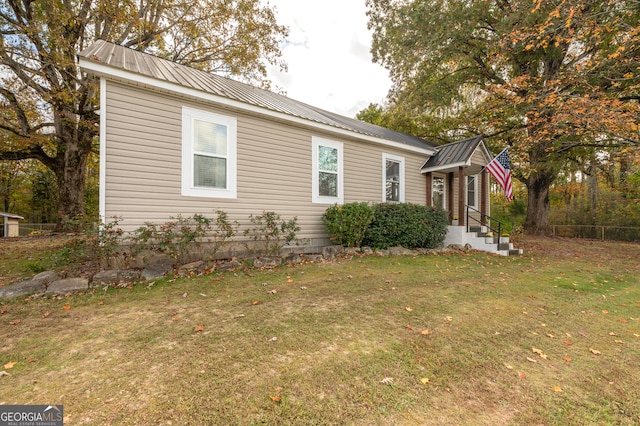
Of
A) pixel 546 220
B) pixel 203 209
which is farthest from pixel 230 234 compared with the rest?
pixel 546 220

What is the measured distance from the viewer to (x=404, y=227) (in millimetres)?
8719

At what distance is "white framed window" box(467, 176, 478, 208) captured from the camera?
12789 millimetres

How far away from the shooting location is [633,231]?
51.1 ft

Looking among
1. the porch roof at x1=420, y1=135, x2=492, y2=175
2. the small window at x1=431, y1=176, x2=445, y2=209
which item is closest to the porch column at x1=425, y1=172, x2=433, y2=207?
the porch roof at x1=420, y1=135, x2=492, y2=175

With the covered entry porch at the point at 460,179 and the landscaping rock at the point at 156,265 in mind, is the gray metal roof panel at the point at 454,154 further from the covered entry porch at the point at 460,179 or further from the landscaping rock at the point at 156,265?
the landscaping rock at the point at 156,265

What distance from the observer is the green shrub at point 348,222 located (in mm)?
7898

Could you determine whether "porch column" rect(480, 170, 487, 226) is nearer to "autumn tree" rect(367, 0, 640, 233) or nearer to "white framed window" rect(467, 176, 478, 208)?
"white framed window" rect(467, 176, 478, 208)

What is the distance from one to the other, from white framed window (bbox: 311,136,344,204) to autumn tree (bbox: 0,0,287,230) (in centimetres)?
852

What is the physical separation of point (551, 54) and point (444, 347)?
14.5 m

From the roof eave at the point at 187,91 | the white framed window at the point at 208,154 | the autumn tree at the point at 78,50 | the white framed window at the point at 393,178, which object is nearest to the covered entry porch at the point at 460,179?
the white framed window at the point at 393,178

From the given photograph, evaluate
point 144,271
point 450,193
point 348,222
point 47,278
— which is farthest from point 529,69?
point 47,278

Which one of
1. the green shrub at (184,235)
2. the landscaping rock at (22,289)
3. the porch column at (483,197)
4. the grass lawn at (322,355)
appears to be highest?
the porch column at (483,197)

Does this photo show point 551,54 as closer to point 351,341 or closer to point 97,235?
point 351,341

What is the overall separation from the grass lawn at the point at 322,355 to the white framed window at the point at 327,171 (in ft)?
13.2
